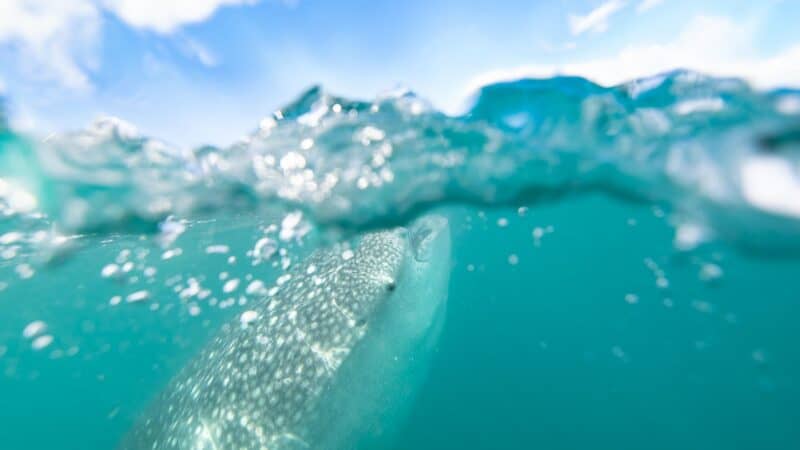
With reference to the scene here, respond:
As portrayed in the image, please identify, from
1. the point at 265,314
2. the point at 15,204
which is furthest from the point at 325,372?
the point at 15,204

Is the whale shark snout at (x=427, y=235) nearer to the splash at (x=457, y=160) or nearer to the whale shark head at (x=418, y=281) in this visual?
the whale shark head at (x=418, y=281)

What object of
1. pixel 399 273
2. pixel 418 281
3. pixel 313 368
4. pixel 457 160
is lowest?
pixel 313 368

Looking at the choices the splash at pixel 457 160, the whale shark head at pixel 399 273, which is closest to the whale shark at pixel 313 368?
the whale shark head at pixel 399 273

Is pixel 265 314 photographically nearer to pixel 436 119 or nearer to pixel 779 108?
pixel 436 119

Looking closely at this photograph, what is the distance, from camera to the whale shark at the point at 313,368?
5.85m

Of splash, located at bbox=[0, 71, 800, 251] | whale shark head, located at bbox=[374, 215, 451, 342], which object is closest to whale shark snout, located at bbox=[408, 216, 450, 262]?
whale shark head, located at bbox=[374, 215, 451, 342]

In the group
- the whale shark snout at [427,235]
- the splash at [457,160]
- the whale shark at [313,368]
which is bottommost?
the whale shark at [313,368]

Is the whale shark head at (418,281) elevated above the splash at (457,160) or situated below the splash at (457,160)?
below

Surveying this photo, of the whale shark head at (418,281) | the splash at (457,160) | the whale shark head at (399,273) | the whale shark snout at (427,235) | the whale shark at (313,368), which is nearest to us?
the whale shark at (313,368)

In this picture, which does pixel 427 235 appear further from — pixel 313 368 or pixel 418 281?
pixel 313 368

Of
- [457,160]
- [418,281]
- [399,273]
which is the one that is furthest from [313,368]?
[457,160]

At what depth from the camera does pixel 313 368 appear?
599cm

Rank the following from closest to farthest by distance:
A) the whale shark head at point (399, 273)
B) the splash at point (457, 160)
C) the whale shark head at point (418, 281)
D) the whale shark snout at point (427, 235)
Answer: the splash at point (457, 160) → the whale shark head at point (399, 273) → the whale shark head at point (418, 281) → the whale shark snout at point (427, 235)

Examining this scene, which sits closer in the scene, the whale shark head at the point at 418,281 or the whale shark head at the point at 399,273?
the whale shark head at the point at 399,273
